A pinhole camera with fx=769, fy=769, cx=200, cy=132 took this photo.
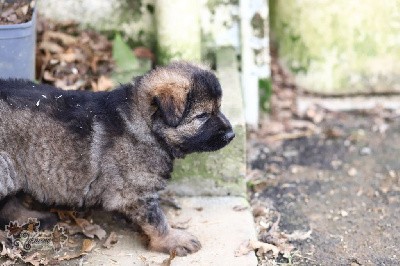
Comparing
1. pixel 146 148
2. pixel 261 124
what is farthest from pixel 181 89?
pixel 261 124

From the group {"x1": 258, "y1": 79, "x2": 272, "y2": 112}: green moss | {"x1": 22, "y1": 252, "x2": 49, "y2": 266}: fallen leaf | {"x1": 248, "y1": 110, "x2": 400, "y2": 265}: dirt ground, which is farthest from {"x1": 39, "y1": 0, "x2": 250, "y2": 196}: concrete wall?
{"x1": 22, "y1": 252, "x2": 49, "y2": 266}: fallen leaf

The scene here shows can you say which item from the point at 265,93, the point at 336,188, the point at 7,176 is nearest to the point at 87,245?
the point at 7,176

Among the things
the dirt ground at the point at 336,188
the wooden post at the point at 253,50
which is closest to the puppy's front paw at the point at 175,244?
the dirt ground at the point at 336,188

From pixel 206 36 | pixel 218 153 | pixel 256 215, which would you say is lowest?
pixel 256 215

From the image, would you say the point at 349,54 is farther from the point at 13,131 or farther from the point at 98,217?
the point at 13,131

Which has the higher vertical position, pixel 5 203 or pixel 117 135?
pixel 117 135

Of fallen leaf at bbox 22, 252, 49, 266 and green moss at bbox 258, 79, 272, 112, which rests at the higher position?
green moss at bbox 258, 79, 272, 112

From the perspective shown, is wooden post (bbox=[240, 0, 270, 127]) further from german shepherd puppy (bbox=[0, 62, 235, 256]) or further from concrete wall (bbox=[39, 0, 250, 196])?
german shepherd puppy (bbox=[0, 62, 235, 256])
